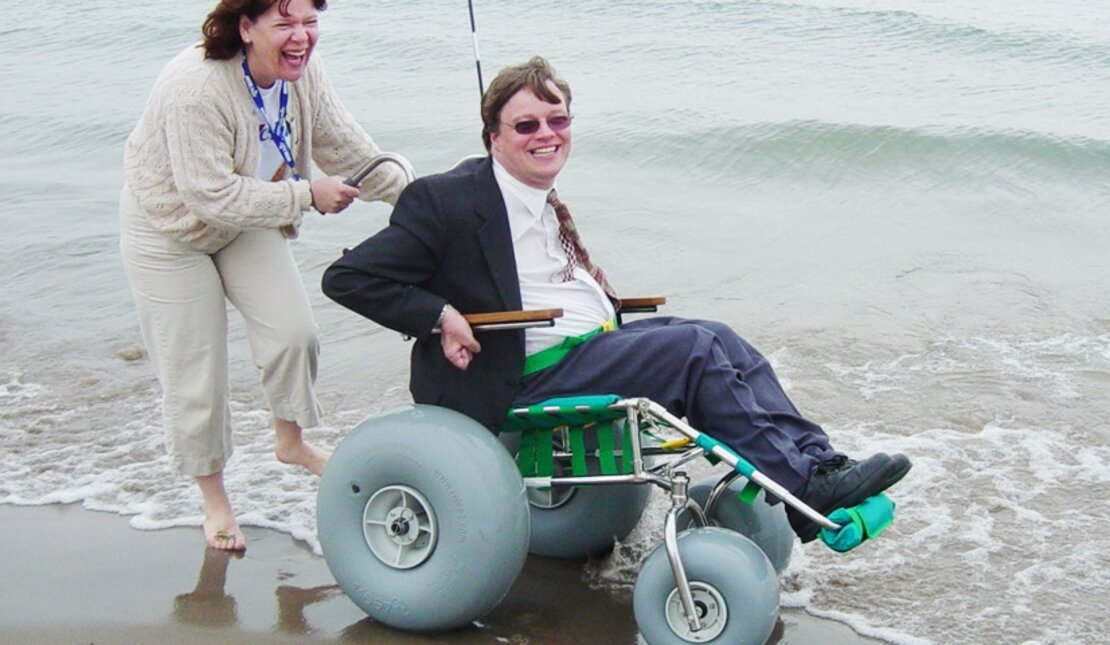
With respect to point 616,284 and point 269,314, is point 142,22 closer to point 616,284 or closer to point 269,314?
point 616,284

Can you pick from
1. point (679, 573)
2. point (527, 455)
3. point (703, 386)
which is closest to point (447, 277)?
point (527, 455)

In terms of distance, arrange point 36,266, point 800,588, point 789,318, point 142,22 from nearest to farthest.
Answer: point 800,588
point 789,318
point 36,266
point 142,22

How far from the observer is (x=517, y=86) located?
13.9 feet

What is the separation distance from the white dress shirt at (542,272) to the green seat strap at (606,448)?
29 centimetres

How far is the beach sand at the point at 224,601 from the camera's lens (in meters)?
4.26

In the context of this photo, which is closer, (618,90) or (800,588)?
(800,588)

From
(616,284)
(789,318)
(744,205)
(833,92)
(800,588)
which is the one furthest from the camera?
(833,92)

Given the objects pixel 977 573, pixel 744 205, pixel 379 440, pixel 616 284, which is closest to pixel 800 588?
pixel 977 573

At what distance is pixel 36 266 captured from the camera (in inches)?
369

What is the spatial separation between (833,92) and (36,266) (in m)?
8.02

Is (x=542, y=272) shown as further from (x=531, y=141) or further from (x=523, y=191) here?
(x=531, y=141)

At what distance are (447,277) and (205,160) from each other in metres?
0.84

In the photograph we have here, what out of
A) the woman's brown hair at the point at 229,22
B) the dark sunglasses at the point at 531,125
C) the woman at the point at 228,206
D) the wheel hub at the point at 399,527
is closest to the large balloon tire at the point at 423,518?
the wheel hub at the point at 399,527

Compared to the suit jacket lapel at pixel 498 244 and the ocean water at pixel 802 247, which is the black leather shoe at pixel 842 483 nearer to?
the ocean water at pixel 802 247
